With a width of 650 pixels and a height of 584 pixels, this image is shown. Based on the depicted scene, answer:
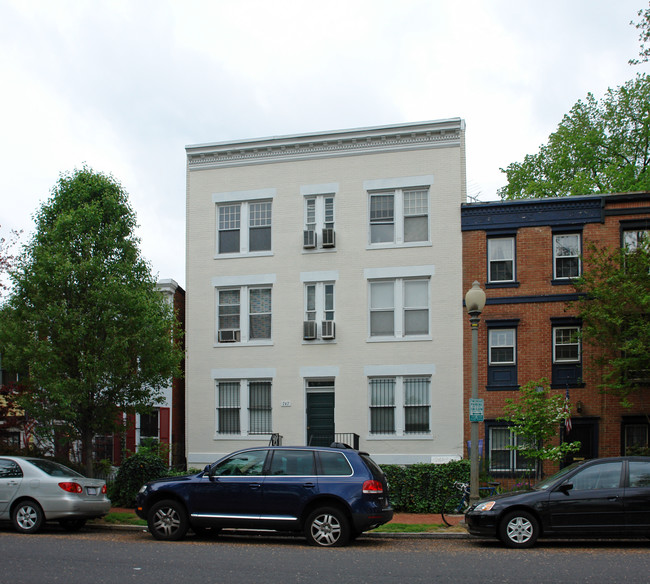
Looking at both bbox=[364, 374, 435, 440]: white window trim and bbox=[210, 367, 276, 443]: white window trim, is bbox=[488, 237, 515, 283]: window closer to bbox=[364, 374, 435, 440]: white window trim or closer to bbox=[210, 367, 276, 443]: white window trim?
bbox=[364, 374, 435, 440]: white window trim

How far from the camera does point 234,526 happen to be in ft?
45.9

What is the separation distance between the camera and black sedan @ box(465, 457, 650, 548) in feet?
44.0

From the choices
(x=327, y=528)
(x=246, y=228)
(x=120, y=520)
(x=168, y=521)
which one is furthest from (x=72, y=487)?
(x=246, y=228)

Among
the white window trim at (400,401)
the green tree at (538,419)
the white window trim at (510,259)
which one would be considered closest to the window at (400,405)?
the white window trim at (400,401)

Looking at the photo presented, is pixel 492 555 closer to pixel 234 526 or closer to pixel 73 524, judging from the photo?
pixel 234 526

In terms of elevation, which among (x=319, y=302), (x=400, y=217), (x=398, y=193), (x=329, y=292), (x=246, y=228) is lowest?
(x=319, y=302)

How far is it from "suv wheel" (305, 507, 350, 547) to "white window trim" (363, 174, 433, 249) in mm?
12115

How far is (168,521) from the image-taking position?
14.4 m

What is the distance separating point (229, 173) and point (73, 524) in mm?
13188

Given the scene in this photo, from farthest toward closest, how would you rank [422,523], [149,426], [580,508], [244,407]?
[149,426]
[244,407]
[422,523]
[580,508]

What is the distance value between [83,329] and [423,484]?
8962 millimetres

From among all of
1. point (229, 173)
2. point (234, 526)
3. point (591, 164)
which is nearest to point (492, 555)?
point (234, 526)

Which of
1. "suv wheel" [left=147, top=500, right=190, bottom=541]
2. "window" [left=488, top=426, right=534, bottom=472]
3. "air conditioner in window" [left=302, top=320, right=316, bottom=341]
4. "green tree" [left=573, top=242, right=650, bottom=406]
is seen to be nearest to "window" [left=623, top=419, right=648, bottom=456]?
"green tree" [left=573, top=242, right=650, bottom=406]

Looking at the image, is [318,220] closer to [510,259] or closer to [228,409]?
[510,259]
